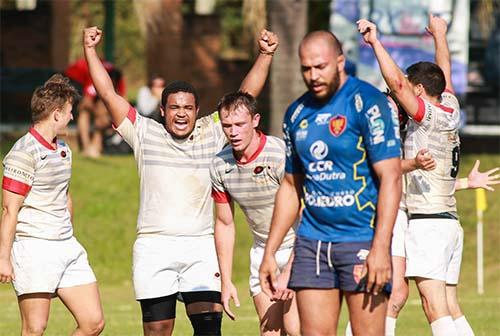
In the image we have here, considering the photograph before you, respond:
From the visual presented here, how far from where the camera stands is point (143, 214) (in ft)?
33.3

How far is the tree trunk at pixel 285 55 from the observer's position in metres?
23.5

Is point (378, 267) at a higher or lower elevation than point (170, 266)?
higher

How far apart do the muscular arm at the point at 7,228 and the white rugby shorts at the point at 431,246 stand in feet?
9.42

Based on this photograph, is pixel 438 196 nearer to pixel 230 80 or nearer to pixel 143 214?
pixel 143 214

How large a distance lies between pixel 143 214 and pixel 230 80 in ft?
59.6

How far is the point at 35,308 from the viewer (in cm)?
995

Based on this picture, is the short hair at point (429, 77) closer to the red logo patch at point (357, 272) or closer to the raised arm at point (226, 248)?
the raised arm at point (226, 248)

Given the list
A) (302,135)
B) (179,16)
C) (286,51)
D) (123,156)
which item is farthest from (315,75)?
(179,16)

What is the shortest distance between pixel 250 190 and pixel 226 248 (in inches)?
17.0

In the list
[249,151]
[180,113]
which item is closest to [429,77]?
[249,151]

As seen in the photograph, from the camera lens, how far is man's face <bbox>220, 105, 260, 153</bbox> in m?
9.68

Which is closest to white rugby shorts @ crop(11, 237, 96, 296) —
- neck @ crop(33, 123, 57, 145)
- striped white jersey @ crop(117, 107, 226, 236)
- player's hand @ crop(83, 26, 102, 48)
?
striped white jersey @ crop(117, 107, 226, 236)

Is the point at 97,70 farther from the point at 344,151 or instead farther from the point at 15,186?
the point at 344,151

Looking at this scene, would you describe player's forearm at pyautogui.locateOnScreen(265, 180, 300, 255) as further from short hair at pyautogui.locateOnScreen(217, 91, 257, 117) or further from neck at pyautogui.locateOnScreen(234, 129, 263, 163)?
neck at pyautogui.locateOnScreen(234, 129, 263, 163)
